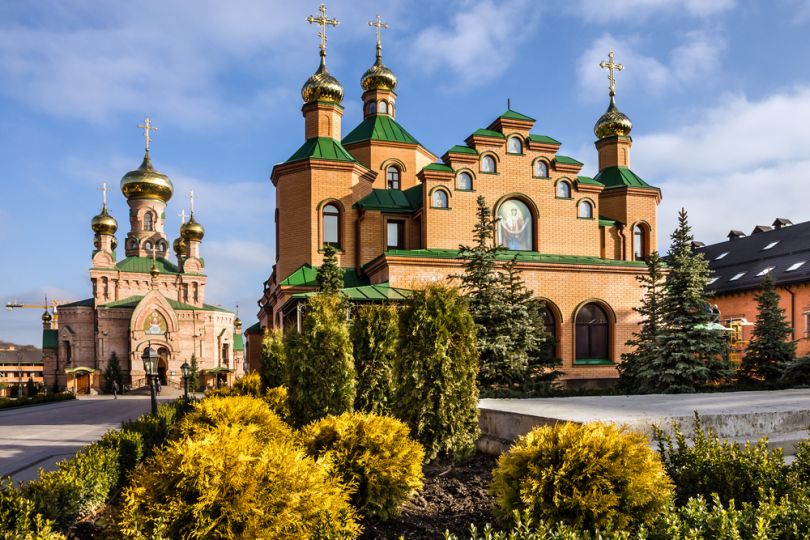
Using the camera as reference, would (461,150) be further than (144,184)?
No

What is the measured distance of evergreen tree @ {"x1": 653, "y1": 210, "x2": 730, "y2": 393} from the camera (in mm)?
16781

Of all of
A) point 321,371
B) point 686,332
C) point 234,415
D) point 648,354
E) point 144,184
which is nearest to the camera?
point 234,415

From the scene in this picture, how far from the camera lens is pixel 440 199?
2158 cm

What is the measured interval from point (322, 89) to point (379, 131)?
155 inches

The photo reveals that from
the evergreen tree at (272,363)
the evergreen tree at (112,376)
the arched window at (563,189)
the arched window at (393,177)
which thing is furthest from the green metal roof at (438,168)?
the evergreen tree at (112,376)

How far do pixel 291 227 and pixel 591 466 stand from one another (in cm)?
1936

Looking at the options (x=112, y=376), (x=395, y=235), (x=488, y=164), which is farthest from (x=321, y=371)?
(x=112, y=376)

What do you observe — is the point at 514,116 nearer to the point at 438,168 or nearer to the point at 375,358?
the point at 438,168

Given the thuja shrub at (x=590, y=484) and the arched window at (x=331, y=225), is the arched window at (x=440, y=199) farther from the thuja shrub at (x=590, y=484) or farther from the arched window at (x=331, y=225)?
the thuja shrub at (x=590, y=484)

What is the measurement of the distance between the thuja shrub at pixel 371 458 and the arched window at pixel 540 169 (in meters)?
18.0

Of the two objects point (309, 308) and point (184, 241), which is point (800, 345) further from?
point (184, 241)

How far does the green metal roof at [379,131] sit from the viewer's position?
27020 millimetres

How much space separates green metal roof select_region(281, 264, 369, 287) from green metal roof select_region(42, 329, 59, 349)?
1499 inches

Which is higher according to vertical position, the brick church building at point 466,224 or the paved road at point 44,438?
the brick church building at point 466,224
